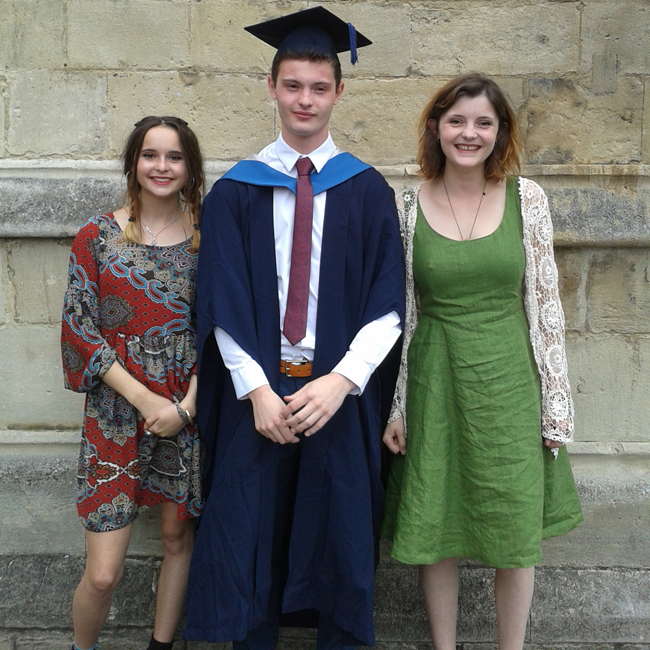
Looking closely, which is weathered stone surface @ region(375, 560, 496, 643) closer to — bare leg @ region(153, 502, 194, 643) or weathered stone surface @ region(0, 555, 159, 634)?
bare leg @ region(153, 502, 194, 643)

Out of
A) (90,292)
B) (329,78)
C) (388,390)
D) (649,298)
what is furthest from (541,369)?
(90,292)

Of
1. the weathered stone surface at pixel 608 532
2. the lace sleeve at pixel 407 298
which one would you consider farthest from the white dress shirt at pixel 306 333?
the weathered stone surface at pixel 608 532

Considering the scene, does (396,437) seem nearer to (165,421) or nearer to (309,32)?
(165,421)

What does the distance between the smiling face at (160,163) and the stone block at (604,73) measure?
1651mm

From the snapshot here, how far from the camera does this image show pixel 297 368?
2148mm

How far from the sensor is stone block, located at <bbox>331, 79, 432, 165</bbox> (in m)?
2.83

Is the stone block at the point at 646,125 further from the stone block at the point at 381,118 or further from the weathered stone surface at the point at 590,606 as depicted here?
the weathered stone surface at the point at 590,606

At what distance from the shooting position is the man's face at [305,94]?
2.08 metres

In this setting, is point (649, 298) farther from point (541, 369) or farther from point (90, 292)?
point (90, 292)

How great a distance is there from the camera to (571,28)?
2779 millimetres

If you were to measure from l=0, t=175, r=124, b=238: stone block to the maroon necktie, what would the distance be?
963 millimetres

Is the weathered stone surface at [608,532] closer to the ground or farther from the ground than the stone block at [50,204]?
closer to the ground

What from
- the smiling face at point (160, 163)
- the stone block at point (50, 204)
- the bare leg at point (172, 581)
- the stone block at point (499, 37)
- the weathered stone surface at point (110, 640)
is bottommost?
the weathered stone surface at point (110, 640)

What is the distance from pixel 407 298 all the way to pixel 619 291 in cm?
106
